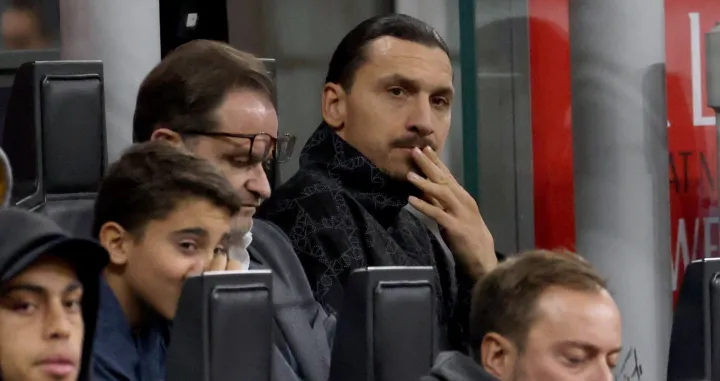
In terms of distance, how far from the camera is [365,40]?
2.64 metres

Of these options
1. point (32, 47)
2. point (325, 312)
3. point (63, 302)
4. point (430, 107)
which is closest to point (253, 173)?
point (325, 312)

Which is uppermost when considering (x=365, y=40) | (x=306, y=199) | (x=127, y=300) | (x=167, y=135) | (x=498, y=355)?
(x=365, y=40)

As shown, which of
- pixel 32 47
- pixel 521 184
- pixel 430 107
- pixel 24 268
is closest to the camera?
pixel 24 268

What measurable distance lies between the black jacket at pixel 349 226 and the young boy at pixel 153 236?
1.34ft

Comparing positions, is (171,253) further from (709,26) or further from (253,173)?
(709,26)

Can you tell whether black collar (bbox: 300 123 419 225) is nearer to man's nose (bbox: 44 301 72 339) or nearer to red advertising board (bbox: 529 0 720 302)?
man's nose (bbox: 44 301 72 339)

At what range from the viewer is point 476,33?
4523 mm

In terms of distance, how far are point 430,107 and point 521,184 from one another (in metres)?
2.02

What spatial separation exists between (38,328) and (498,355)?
2.49 feet

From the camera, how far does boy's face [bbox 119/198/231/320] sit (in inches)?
78.5

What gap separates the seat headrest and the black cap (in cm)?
55

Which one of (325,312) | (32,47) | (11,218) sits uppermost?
(32,47)

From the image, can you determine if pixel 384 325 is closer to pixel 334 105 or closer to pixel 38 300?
pixel 38 300

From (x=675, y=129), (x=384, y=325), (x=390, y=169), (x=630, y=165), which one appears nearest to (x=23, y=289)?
(x=384, y=325)
